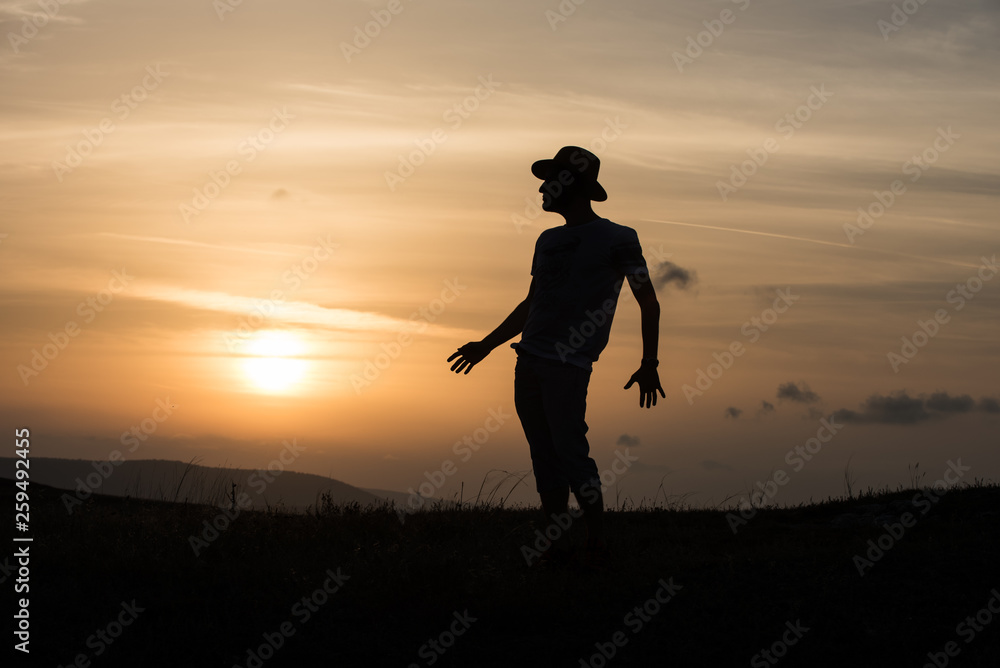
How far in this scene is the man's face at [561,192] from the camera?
6227 mm

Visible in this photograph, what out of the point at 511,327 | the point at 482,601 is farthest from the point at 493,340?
the point at 482,601

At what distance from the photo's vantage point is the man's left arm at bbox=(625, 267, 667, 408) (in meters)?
5.78

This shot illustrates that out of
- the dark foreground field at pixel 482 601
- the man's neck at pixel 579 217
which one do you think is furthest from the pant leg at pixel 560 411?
the man's neck at pixel 579 217

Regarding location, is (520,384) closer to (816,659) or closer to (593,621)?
(593,621)

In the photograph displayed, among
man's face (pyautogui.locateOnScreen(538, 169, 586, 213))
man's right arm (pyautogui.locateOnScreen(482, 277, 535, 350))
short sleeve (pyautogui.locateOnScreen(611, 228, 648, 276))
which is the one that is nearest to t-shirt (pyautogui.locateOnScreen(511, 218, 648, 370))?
short sleeve (pyautogui.locateOnScreen(611, 228, 648, 276))

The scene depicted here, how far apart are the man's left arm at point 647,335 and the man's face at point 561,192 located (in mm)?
713

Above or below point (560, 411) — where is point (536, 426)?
below

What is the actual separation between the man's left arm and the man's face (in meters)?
0.71

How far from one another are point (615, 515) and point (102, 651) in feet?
17.8

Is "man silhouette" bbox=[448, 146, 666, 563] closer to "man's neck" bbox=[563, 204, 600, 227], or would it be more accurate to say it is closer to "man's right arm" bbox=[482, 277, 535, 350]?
"man's neck" bbox=[563, 204, 600, 227]

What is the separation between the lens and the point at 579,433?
6.08 metres

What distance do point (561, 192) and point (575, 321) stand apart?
0.90 m

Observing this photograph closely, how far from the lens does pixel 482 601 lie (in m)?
5.34

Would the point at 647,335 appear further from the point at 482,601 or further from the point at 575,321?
the point at 482,601
